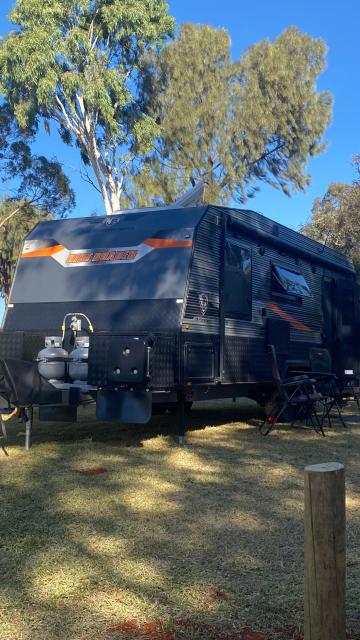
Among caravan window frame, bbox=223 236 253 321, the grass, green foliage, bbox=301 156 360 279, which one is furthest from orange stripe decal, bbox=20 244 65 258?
green foliage, bbox=301 156 360 279

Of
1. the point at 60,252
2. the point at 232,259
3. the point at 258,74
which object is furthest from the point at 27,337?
the point at 258,74

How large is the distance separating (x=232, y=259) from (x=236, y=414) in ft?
11.4

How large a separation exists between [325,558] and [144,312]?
4.48 metres

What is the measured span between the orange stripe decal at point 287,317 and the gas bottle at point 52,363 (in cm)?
291

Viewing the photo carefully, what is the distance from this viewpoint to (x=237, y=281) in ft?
23.5

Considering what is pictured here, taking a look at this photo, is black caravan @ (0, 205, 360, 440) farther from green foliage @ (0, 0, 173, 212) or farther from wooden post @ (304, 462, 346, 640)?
green foliage @ (0, 0, 173, 212)

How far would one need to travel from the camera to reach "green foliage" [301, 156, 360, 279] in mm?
24938

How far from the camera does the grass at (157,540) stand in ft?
8.64

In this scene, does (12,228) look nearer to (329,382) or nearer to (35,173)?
(35,173)

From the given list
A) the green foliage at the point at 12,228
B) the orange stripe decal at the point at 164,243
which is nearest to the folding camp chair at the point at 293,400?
the orange stripe decal at the point at 164,243

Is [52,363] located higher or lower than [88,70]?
lower

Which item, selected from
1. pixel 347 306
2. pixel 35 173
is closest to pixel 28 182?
pixel 35 173

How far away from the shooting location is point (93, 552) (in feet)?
11.1

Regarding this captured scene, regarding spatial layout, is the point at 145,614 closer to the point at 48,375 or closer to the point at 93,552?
the point at 93,552
